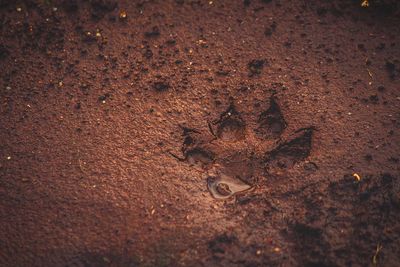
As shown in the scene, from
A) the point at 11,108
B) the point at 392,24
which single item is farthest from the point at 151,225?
the point at 392,24

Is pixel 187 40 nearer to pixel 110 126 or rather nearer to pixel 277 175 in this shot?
pixel 110 126

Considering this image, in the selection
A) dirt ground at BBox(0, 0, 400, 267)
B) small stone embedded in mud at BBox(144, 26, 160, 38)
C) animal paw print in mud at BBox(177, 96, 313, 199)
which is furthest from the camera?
small stone embedded in mud at BBox(144, 26, 160, 38)

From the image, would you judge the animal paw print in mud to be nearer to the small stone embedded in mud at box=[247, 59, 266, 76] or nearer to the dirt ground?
the dirt ground

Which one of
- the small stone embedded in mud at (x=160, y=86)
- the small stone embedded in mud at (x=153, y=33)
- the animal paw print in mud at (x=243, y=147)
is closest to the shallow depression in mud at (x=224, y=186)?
the animal paw print in mud at (x=243, y=147)

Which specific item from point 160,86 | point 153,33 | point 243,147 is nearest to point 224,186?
point 243,147

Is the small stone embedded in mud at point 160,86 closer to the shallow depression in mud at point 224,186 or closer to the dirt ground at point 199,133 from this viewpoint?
the dirt ground at point 199,133

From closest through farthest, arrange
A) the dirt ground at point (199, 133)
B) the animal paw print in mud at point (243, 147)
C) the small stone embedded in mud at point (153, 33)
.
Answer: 1. the dirt ground at point (199, 133)
2. the animal paw print in mud at point (243, 147)
3. the small stone embedded in mud at point (153, 33)

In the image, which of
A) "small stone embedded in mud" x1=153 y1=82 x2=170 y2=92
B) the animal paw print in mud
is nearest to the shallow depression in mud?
the animal paw print in mud
